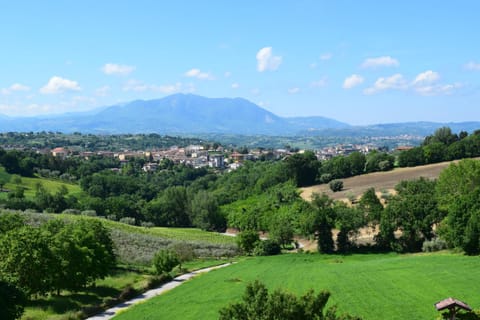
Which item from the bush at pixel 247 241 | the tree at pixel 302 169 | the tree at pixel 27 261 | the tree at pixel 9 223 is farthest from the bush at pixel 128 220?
the tree at pixel 27 261

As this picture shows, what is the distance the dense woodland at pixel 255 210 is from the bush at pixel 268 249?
5.6 inches

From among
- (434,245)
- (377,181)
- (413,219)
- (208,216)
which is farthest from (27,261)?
(377,181)

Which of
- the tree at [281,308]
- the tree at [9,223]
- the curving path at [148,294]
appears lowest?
the curving path at [148,294]

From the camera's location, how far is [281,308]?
15109 millimetres

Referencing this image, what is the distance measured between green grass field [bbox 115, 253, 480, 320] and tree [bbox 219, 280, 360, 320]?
996cm

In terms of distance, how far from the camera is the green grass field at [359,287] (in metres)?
29.0

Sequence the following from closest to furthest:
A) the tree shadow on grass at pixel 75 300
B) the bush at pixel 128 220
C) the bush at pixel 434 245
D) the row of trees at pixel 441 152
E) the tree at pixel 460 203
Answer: the tree shadow on grass at pixel 75 300
the tree at pixel 460 203
the bush at pixel 434 245
the bush at pixel 128 220
the row of trees at pixel 441 152

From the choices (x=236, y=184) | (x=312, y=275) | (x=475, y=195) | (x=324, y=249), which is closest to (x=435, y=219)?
(x=475, y=195)

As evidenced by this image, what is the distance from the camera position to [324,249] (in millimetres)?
63969

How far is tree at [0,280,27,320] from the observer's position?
25.0 m

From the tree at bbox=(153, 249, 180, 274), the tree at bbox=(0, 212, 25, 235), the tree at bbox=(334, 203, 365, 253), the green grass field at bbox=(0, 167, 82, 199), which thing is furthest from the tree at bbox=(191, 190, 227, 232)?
the tree at bbox=(0, 212, 25, 235)

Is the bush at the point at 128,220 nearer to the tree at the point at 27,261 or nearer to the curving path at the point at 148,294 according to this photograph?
the curving path at the point at 148,294

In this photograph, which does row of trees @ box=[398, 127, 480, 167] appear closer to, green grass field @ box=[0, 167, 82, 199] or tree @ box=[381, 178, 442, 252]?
tree @ box=[381, 178, 442, 252]

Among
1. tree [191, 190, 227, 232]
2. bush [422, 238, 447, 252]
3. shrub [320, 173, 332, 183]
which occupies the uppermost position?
shrub [320, 173, 332, 183]
